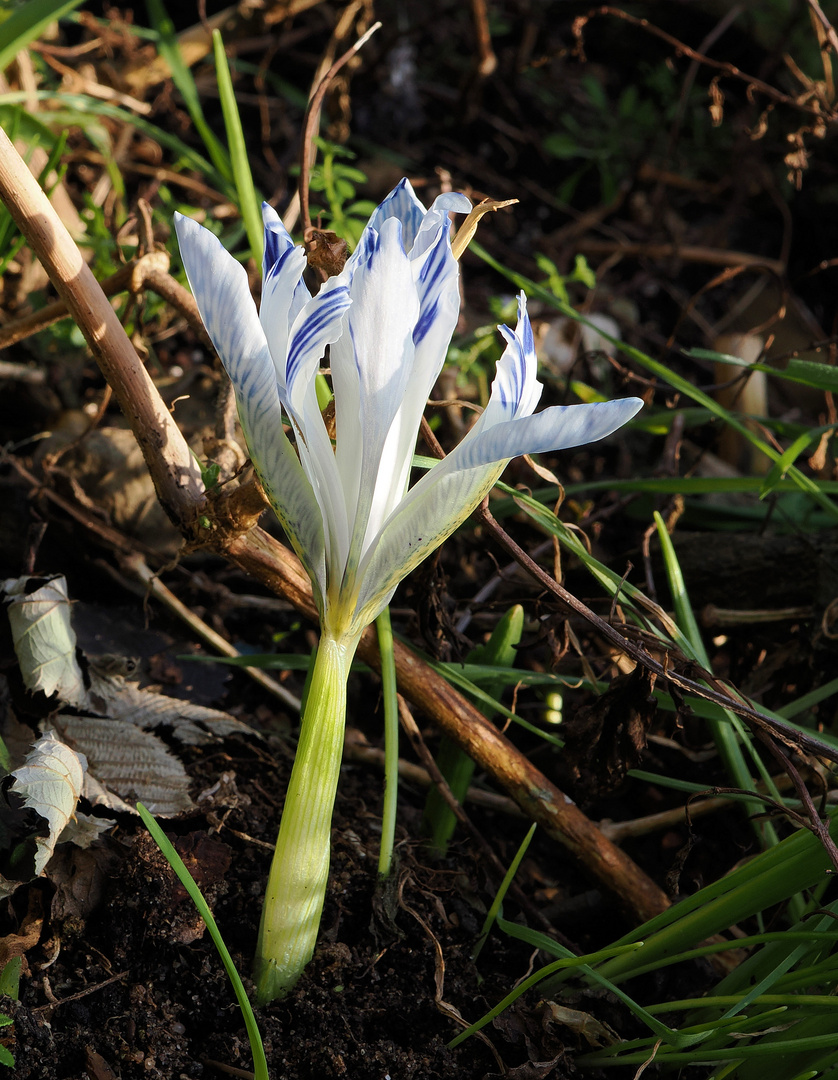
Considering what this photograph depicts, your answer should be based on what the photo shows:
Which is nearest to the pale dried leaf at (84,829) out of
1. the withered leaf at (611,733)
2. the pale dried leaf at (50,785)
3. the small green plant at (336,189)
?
the pale dried leaf at (50,785)

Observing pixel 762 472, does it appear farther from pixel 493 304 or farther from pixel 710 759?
pixel 710 759

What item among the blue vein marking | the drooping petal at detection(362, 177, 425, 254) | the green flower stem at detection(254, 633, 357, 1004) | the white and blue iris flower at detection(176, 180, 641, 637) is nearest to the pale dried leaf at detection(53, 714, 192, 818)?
the green flower stem at detection(254, 633, 357, 1004)

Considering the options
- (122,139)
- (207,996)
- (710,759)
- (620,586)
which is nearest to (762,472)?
(710,759)

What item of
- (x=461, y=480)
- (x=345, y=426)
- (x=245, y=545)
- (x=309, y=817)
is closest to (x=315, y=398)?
(x=345, y=426)

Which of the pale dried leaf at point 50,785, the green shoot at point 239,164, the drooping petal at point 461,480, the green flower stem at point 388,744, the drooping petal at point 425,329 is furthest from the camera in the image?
the green shoot at point 239,164

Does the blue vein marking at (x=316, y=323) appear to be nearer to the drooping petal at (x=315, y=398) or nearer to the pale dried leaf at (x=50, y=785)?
the drooping petal at (x=315, y=398)

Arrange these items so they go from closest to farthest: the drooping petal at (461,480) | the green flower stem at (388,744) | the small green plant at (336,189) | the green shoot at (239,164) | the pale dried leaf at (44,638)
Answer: the drooping petal at (461,480) < the green flower stem at (388,744) < the pale dried leaf at (44,638) < the green shoot at (239,164) < the small green plant at (336,189)
